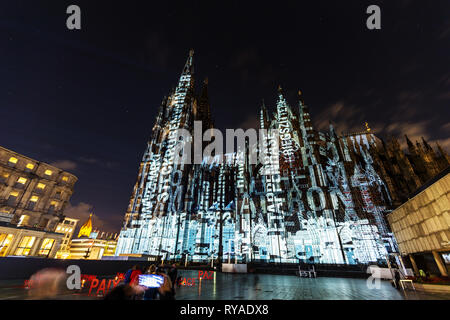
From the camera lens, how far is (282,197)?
1427 inches

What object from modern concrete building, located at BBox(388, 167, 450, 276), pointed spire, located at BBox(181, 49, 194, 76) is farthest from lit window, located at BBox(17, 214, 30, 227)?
pointed spire, located at BBox(181, 49, 194, 76)

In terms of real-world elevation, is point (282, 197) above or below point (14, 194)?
above

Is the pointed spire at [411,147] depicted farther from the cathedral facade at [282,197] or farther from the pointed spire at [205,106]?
the pointed spire at [205,106]

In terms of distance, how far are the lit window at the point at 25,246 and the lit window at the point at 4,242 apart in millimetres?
1428

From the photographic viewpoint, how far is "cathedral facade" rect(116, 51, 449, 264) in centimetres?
3033

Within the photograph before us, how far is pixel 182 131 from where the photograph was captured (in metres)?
48.4

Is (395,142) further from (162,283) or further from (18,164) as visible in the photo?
(18,164)

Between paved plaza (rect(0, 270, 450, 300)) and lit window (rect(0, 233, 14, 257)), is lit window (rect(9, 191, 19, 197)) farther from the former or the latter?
paved plaza (rect(0, 270, 450, 300))

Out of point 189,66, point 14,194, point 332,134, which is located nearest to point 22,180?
point 14,194

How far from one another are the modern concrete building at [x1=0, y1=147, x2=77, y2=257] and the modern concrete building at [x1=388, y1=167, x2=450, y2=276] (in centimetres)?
4392

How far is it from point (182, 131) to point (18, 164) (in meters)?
30.4

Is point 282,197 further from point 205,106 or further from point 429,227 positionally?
point 205,106

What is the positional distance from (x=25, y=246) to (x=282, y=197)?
39249 millimetres
